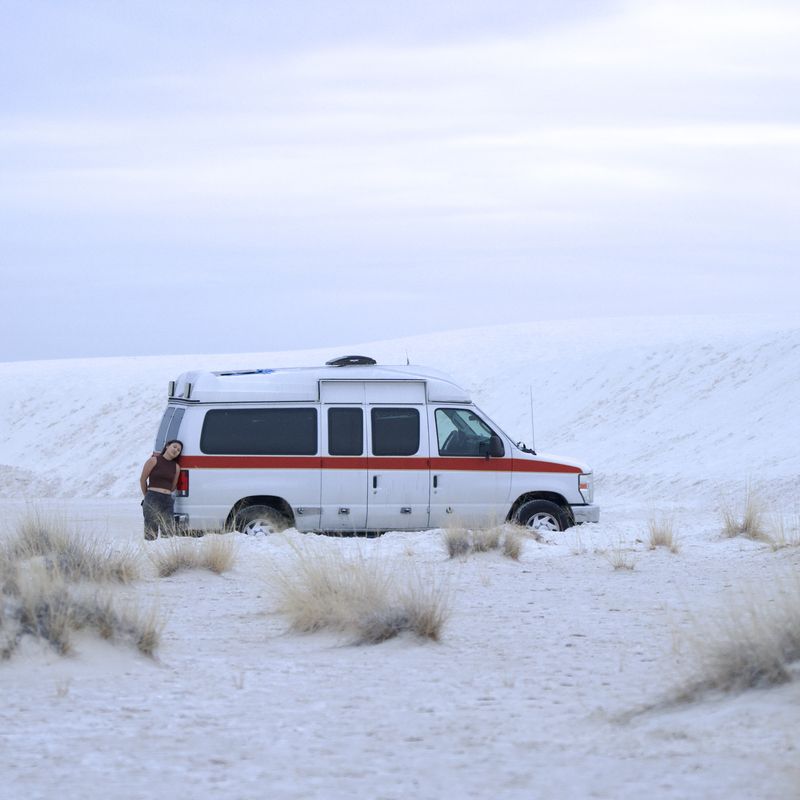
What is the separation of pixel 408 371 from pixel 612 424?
2232 centimetres

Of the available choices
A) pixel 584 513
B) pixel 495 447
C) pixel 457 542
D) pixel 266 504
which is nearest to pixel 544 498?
pixel 584 513

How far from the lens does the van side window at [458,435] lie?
14.9m

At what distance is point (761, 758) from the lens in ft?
17.4

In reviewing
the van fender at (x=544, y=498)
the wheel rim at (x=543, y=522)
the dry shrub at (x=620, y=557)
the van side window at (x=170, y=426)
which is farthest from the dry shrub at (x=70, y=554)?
the wheel rim at (x=543, y=522)

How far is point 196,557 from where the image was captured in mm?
12242

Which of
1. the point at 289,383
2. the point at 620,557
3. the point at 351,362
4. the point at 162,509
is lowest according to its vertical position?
the point at 620,557

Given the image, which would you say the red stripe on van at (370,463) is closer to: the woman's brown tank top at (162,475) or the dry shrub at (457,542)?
the woman's brown tank top at (162,475)

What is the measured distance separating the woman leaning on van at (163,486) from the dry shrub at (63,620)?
230 inches

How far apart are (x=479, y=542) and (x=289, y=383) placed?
2.94 meters

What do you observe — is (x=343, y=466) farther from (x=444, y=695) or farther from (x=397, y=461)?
(x=444, y=695)

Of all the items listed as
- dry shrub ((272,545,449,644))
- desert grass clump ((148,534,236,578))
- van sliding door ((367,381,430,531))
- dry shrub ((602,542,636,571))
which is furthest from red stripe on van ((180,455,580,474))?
dry shrub ((272,545,449,644))

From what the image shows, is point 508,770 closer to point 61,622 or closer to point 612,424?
point 61,622

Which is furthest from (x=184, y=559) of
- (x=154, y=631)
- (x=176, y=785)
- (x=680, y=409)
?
(x=680, y=409)

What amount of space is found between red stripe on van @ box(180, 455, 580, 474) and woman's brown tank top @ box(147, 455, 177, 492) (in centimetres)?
17
